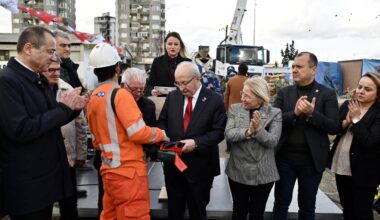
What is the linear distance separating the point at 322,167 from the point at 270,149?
0.50 metres

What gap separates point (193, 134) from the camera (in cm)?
290

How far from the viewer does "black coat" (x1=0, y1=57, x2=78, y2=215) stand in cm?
204

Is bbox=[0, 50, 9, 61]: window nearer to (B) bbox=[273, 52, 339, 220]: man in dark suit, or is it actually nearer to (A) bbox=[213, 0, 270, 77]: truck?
(A) bbox=[213, 0, 270, 77]: truck

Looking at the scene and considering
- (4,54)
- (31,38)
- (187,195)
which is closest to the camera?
(31,38)

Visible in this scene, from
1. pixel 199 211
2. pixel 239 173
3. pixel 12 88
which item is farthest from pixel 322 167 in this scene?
pixel 12 88

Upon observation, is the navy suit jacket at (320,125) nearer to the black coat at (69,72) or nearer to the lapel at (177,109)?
the lapel at (177,109)

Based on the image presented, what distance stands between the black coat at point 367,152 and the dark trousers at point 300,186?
1.09ft

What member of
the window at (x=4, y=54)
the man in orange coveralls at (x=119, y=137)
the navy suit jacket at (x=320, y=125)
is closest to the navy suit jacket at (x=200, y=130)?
the man in orange coveralls at (x=119, y=137)

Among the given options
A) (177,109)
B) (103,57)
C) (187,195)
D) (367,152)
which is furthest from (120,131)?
(367,152)

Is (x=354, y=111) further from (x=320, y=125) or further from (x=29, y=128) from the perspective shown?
(x=29, y=128)

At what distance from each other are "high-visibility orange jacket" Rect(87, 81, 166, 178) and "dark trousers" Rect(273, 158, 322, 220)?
1307 mm

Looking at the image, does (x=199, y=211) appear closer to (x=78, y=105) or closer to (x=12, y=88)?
(x=78, y=105)

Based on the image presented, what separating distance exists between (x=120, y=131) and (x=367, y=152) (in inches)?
83.7

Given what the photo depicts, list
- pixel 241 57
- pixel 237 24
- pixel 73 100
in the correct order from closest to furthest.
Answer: pixel 73 100 < pixel 241 57 < pixel 237 24
